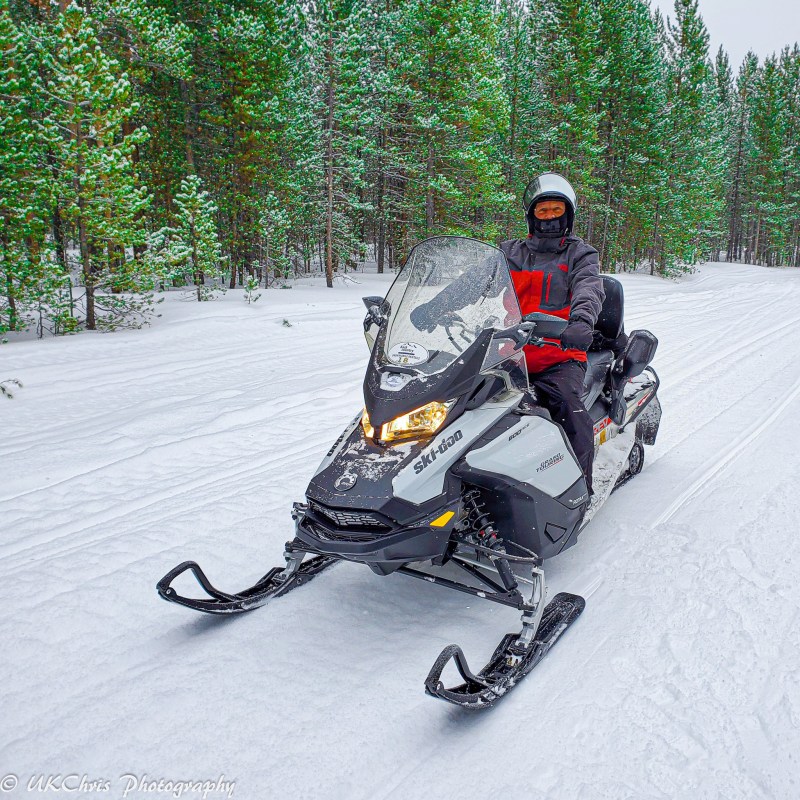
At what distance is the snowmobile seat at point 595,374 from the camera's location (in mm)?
3881

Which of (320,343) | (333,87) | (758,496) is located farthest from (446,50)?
(758,496)

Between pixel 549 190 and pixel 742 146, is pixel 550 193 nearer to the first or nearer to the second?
pixel 549 190

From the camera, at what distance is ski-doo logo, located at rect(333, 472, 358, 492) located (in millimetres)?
2557

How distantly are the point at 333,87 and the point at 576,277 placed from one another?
58.3 ft

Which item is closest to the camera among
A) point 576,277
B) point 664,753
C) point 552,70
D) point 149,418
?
point 664,753

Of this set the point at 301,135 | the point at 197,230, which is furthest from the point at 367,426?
the point at 301,135

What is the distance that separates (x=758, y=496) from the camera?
415cm

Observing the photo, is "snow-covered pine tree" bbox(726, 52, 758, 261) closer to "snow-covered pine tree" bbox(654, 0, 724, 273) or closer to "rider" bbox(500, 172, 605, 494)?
"snow-covered pine tree" bbox(654, 0, 724, 273)

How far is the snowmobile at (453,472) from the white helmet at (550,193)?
887 millimetres

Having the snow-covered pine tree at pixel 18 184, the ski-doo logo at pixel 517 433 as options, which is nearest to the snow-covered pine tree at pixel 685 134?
the snow-covered pine tree at pixel 18 184

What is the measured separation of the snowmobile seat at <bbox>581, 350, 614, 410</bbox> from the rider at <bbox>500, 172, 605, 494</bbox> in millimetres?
278

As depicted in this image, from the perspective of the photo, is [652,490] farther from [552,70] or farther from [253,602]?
[552,70]

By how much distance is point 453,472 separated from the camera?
264 centimetres

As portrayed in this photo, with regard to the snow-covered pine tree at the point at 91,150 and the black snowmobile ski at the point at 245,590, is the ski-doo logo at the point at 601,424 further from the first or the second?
the snow-covered pine tree at the point at 91,150
